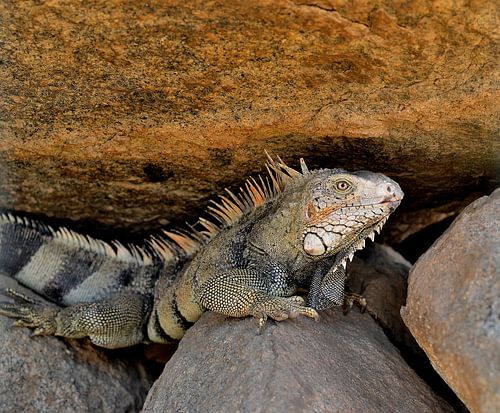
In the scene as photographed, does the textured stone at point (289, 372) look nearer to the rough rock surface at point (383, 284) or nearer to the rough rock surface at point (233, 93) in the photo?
the rough rock surface at point (383, 284)

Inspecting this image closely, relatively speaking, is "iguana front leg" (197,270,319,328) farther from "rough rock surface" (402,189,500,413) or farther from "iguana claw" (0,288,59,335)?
"iguana claw" (0,288,59,335)

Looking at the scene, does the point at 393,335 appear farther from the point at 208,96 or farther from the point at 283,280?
the point at 208,96

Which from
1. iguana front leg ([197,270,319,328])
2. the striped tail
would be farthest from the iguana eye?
the striped tail

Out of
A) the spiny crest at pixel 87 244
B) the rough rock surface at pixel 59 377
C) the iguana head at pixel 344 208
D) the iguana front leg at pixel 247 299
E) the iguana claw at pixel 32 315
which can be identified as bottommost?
the rough rock surface at pixel 59 377

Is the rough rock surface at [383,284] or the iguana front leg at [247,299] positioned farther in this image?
the rough rock surface at [383,284]

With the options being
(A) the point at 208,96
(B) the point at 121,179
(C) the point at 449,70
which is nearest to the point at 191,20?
(A) the point at 208,96

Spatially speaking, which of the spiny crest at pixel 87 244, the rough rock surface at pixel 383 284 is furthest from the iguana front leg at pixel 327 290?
the spiny crest at pixel 87 244

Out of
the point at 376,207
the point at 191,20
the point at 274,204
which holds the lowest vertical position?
the point at 274,204
